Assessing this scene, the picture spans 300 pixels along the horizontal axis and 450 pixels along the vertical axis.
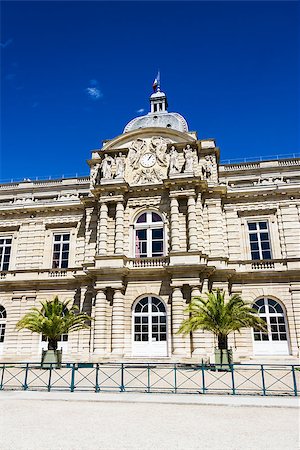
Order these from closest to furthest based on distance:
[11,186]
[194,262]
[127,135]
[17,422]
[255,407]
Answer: [17,422] < [255,407] < [194,262] < [127,135] < [11,186]

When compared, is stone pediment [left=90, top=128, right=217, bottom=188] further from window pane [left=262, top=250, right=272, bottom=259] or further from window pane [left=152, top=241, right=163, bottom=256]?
window pane [left=262, top=250, right=272, bottom=259]

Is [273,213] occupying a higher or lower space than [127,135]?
lower

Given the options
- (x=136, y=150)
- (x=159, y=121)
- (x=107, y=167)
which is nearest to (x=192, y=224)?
(x=136, y=150)

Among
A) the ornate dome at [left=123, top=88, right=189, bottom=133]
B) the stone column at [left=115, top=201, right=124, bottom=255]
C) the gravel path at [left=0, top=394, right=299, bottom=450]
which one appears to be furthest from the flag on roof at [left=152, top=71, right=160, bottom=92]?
the gravel path at [left=0, top=394, right=299, bottom=450]

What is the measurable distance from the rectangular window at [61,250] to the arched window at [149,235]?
18.7 feet

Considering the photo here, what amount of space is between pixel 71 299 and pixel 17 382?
9.82 metres

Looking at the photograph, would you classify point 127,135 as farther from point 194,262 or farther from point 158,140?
point 194,262

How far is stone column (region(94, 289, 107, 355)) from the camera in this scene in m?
20.9

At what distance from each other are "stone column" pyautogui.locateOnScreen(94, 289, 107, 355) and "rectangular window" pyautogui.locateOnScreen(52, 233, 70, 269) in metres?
5.35

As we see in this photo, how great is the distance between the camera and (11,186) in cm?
3328

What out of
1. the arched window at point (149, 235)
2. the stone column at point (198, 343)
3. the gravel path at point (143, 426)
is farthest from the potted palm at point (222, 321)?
the gravel path at point (143, 426)

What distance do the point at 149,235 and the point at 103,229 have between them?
300 cm

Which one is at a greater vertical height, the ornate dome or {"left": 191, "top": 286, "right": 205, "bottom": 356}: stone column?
the ornate dome

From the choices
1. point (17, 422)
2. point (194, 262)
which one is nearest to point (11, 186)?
point (194, 262)
